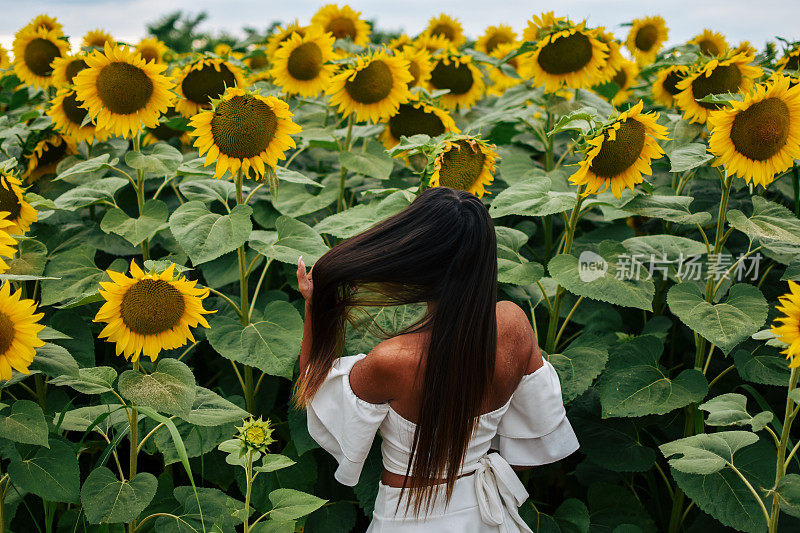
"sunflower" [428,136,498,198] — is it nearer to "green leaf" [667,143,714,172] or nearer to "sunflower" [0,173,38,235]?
"green leaf" [667,143,714,172]

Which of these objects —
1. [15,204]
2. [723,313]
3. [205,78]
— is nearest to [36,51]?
[205,78]

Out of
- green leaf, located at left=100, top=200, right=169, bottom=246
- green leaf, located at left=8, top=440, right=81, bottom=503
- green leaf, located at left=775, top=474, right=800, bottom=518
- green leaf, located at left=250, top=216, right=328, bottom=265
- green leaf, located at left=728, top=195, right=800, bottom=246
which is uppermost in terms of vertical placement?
green leaf, located at left=100, top=200, right=169, bottom=246

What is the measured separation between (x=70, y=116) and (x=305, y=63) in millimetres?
892

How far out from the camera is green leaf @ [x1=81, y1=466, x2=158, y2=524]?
1624 mm

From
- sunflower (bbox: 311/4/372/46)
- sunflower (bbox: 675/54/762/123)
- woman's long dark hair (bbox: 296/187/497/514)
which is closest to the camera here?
woman's long dark hair (bbox: 296/187/497/514)

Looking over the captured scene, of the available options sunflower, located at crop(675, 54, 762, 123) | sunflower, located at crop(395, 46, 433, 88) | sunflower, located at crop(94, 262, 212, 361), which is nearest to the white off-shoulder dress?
sunflower, located at crop(94, 262, 212, 361)

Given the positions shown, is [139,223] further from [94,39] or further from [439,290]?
[94,39]

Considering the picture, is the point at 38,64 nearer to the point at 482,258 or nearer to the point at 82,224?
the point at 82,224

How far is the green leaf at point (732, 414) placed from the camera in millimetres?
1592

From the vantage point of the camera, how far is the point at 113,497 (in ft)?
5.47

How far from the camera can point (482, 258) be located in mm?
1501

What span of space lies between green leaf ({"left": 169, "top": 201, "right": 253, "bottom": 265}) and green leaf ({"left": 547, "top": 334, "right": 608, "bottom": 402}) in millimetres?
938

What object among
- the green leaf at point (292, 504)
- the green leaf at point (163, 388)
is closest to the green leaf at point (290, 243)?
the green leaf at point (163, 388)

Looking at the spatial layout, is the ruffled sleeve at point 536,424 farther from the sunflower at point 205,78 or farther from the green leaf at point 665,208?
the sunflower at point 205,78
